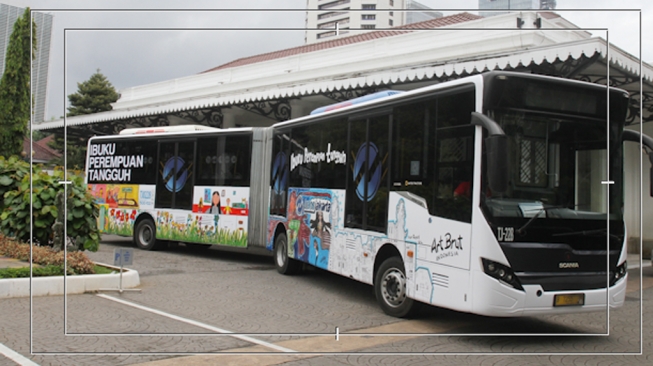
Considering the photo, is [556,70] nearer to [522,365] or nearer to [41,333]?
[522,365]

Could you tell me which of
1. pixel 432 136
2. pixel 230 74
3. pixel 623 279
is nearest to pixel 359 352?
pixel 432 136

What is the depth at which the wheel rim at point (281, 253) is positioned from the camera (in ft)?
40.6

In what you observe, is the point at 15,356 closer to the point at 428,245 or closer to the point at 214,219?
the point at 428,245

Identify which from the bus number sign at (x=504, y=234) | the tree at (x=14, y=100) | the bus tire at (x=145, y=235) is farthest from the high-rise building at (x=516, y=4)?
the bus tire at (x=145, y=235)

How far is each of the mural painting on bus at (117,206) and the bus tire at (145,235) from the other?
0.27 m

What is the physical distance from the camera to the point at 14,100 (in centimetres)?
1599

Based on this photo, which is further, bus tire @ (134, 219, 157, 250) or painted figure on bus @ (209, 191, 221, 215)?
bus tire @ (134, 219, 157, 250)

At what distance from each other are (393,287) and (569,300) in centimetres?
238

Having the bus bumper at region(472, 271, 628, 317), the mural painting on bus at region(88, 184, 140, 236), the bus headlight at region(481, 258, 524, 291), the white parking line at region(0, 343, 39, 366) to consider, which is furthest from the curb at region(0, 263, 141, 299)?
the mural painting on bus at region(88, 184, 140, 236)

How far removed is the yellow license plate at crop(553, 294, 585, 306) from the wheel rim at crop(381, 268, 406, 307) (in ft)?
6.72

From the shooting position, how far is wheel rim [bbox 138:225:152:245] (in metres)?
16.1

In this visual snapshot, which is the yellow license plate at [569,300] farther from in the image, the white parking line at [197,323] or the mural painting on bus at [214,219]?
the mural painting on bus at [214,219]

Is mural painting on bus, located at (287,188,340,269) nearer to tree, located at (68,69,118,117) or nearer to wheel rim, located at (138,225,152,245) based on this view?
tree, located at (68,69,118,117)

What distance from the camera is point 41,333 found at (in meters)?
6.70
